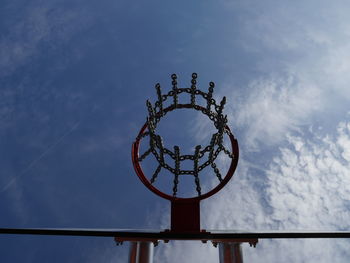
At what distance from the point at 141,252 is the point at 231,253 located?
128 centimetres

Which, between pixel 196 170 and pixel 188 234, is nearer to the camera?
pixel 188 234

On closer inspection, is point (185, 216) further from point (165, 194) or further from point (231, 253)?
point (231, 253)

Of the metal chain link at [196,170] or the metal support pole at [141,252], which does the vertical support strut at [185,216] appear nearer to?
the metal chain link at [196,170]

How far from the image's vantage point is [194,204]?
13.3ft

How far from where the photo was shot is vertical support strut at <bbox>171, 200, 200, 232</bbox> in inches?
154

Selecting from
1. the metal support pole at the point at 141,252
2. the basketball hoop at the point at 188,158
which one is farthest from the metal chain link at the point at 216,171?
the metal support pole at the point at 141,252

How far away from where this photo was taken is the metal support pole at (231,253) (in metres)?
4.05

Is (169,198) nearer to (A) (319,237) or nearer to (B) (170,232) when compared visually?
(B) (170,232)

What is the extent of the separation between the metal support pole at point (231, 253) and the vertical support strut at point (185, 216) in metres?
0.62

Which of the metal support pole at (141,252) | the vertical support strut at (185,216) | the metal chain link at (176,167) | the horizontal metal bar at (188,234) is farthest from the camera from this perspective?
the metal chain link at (176,167)

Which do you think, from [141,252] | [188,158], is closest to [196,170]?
[188,158]

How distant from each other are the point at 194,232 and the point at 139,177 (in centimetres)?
111

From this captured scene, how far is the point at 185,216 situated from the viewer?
3.97 m

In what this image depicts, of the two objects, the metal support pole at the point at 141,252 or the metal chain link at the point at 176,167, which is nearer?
the metal support pole at the point at 141,252
